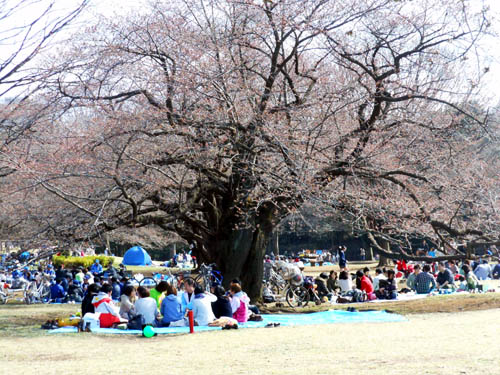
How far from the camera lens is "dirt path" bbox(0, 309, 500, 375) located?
673 centimetres

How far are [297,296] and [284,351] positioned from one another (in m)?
8.28

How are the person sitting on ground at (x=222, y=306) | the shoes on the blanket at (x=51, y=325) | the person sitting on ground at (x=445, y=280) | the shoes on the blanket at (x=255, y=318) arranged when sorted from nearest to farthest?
the person sitting on ground at (x=222, y=306)
the shoes on the blanket at (x=51, y=325)
the shoes on the blanket at (x=255, y=318)
the person sitting on ground at (x=445, y=280)

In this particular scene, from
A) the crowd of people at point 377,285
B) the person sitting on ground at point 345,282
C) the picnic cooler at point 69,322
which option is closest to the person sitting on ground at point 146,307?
the picnic cooler at point 69,322

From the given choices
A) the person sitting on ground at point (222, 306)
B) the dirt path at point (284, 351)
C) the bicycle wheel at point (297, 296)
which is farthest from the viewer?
the bicycle wheel at point (297, 296)

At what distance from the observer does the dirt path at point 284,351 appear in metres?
6.73

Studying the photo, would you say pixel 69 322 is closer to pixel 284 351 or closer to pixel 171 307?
pixel 171 307

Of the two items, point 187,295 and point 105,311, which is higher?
point 187,295

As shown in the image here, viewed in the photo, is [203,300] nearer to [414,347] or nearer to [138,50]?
[414,347]

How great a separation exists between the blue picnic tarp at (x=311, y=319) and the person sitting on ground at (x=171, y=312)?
0.56 ft

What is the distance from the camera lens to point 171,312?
37.7ft

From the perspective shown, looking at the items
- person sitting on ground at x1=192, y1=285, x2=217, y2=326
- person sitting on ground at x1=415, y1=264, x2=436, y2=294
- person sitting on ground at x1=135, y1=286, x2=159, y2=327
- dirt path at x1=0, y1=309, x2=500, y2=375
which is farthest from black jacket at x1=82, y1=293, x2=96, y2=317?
person sitting on ground at x1=415, y1=264, x2=436, y2=294

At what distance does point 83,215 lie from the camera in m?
13.5

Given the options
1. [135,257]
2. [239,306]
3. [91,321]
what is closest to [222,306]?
[239,306]

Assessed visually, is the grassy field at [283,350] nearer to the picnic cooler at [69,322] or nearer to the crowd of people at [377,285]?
the picnic cooler at [69,322]
